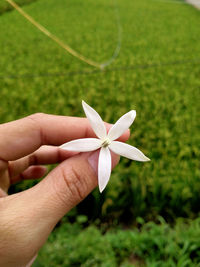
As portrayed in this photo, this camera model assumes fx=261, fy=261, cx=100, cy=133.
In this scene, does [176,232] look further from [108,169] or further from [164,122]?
[164,122]

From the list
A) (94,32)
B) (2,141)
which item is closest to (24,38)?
(94,32)

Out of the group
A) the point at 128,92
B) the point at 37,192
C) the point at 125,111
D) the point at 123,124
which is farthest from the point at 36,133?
the point at 128,92

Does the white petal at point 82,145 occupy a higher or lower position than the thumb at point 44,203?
higher

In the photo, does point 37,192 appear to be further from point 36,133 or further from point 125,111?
point 125,111

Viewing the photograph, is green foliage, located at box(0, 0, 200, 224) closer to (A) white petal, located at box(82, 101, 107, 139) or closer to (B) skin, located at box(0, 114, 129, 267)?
(B) skin, located at box(0, 114, 129, 267)

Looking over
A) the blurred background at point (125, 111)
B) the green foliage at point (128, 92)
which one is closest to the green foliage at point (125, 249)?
the blurred background at point (125, 111)

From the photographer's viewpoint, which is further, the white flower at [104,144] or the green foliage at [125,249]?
the green foliage at [125,249]

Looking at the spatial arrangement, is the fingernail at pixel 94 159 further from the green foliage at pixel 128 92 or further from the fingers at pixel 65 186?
the green foliage at pixel 128 92

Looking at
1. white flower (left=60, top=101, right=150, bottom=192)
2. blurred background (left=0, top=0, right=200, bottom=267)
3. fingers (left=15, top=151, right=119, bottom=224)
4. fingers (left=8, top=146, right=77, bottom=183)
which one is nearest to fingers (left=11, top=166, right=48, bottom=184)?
fingers (left=8, top=146, right=77, bottom=183)
